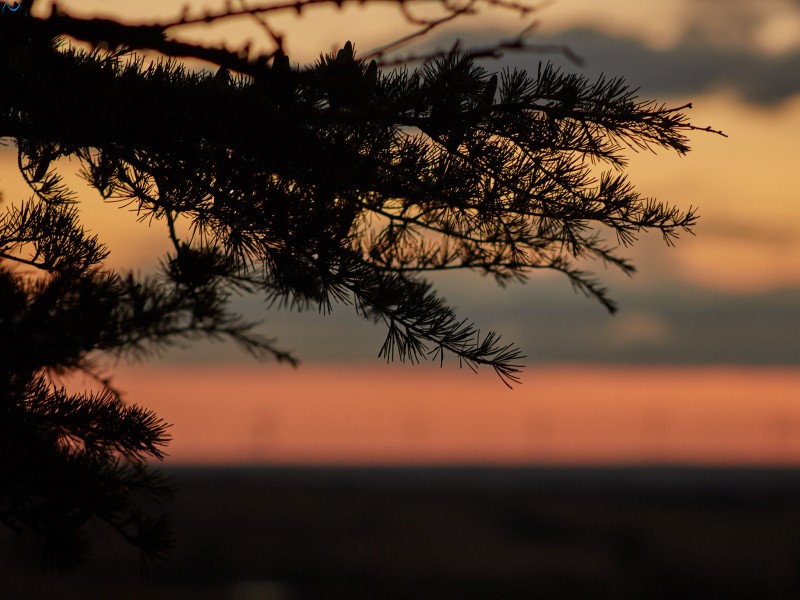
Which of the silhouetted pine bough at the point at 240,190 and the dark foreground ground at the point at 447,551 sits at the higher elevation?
the silhouetted pine bough at the point at 240,190

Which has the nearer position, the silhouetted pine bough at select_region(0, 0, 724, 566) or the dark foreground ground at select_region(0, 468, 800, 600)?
the silhouetted pine bough at select_region(0, 0, 724, 566)

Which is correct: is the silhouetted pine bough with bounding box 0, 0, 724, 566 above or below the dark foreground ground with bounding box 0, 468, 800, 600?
above

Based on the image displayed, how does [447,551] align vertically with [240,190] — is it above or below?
below

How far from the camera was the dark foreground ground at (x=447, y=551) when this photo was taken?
3475 cm

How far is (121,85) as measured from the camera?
3154 millimetres

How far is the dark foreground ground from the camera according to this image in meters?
34.8

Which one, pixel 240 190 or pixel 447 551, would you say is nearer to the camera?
pixel 240 190

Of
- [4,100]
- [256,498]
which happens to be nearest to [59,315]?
[4,100]

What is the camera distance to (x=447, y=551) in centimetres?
4734

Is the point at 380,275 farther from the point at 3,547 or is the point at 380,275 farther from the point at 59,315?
the point at 3,547

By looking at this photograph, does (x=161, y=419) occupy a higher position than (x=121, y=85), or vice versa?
(x=121, y=85)

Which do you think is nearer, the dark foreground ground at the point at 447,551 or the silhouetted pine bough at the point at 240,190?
the silhouetted pine bough at the point at 240,190

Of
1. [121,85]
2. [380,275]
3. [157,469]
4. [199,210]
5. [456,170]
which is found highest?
[121,85]

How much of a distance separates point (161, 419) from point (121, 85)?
54.8 inches
